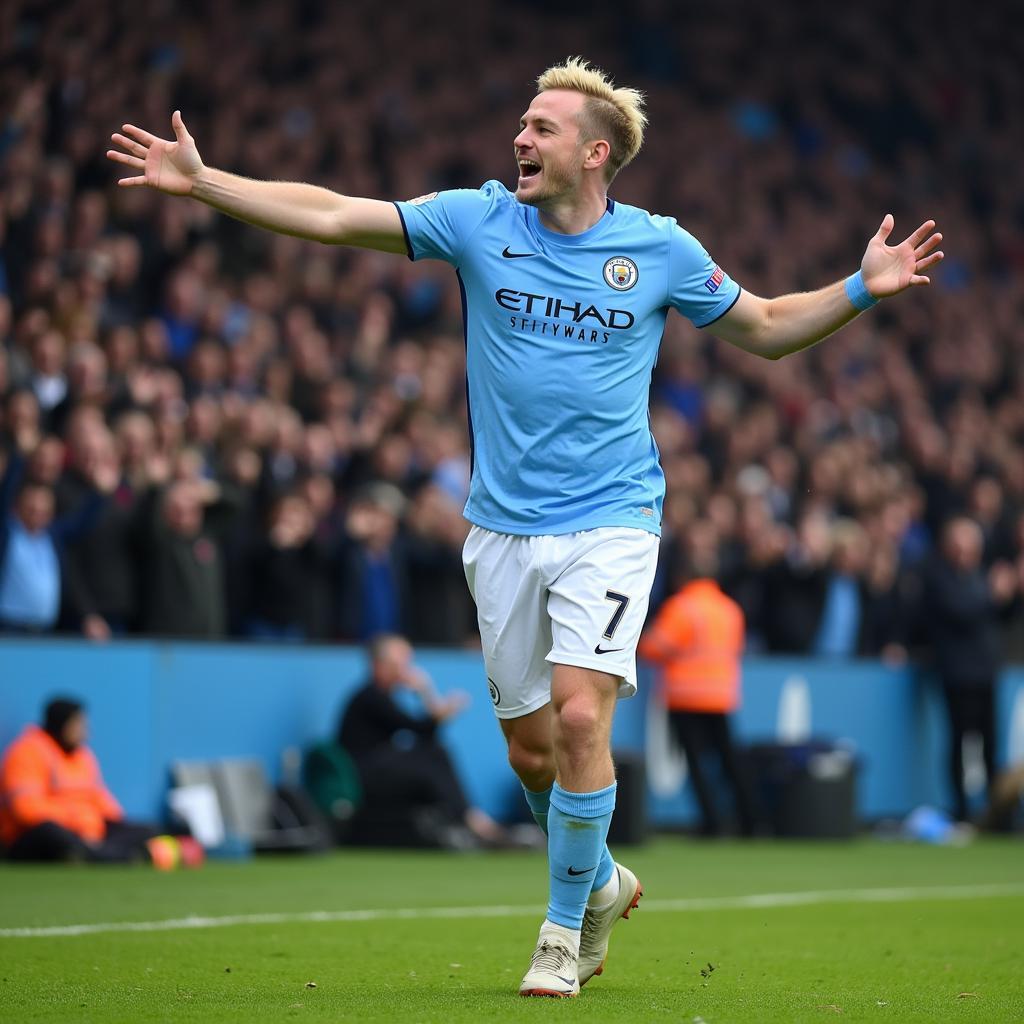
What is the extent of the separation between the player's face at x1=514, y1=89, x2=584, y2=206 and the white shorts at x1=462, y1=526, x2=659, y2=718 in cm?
106

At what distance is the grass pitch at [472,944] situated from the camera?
5766 mm

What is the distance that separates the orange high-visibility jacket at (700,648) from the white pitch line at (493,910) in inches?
163

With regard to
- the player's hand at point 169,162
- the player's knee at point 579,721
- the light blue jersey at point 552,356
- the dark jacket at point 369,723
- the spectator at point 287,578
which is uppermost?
the player's hand at point 169,162

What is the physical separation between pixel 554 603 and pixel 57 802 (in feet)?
21.6

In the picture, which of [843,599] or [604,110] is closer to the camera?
[604,110]

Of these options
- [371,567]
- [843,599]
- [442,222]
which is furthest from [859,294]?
[843,599]

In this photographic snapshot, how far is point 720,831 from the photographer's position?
16.2 metres

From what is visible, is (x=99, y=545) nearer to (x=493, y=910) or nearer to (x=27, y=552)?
(x=27, y=552)

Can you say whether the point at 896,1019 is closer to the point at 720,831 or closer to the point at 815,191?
the point at 720,831

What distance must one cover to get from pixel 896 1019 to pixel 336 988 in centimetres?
167

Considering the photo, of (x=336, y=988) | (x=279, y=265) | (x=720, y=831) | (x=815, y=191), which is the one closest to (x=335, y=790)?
(x=720, y=831)

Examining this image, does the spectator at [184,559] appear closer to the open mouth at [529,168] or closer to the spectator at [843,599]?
the spectator at [843,599]

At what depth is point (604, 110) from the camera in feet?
20.8

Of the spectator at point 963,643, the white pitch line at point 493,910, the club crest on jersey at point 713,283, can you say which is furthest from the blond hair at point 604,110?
the spectator at point 963,643
